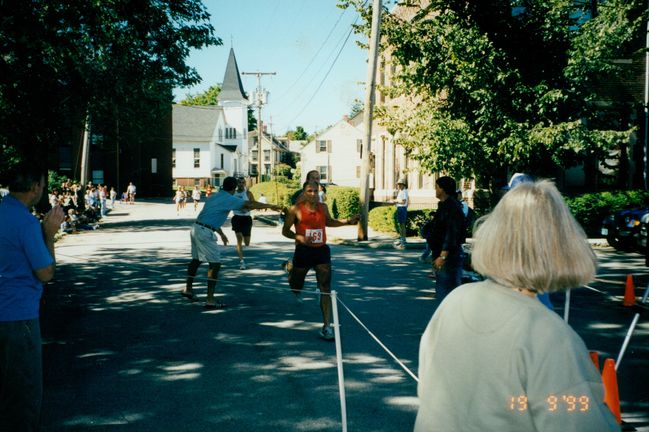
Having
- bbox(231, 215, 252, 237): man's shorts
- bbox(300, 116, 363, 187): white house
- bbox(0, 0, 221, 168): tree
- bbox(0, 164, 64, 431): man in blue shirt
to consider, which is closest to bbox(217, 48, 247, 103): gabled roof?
bbox(300, 116, 363, 187): white house

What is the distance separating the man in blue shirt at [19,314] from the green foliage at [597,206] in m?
18.3

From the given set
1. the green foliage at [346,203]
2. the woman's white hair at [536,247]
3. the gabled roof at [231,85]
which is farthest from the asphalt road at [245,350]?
the gabled roof at [231,85]

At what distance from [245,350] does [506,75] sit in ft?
40.5

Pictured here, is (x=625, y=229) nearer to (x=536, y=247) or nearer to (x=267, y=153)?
(x=536, y=247)

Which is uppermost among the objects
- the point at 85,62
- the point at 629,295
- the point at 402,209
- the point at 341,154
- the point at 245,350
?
the point at 341,154

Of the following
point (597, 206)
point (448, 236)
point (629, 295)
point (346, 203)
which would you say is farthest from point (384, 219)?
point (448, 236)

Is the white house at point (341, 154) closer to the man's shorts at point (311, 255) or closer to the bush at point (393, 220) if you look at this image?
the bush at point (393, 220)

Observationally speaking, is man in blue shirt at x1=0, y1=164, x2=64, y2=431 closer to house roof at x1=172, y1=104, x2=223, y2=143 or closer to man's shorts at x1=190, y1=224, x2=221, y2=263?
man's shorts at x1=190, y1=224, x2=221, y2=263

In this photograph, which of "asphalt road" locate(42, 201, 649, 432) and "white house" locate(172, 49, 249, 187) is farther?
"white house" locate(172, 49, 249, 187)

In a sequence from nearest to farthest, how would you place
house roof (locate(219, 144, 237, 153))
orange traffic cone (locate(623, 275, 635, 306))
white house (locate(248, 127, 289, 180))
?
1. orange traffic cone (locate(623, 275, 635, 306))
2. house roof (locate(219, 144, 237, 153))
3. white house (locate(248, 127, 289, 180))

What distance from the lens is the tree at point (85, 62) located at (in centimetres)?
984

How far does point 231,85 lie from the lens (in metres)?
107

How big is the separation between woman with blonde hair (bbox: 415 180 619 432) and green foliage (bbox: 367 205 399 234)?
737 inches

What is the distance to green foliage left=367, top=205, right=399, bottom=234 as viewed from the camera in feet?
70.7
